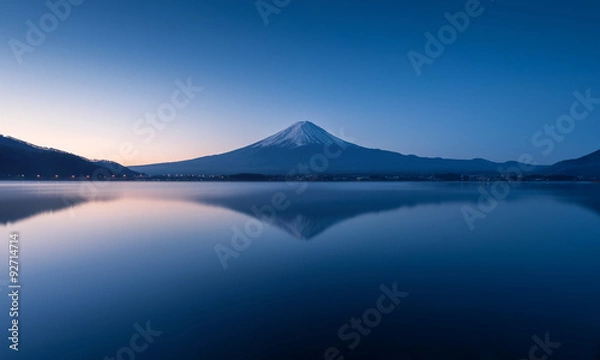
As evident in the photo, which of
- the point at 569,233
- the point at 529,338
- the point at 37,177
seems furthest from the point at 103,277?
the point at 37,177

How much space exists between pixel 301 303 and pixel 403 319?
1.39 meters

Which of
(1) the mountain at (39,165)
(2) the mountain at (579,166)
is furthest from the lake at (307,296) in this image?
(2) the mountain at (579,166)

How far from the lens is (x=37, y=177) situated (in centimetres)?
8375

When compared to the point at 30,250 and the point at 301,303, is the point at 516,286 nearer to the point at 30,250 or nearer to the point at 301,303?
the point at 301,303
